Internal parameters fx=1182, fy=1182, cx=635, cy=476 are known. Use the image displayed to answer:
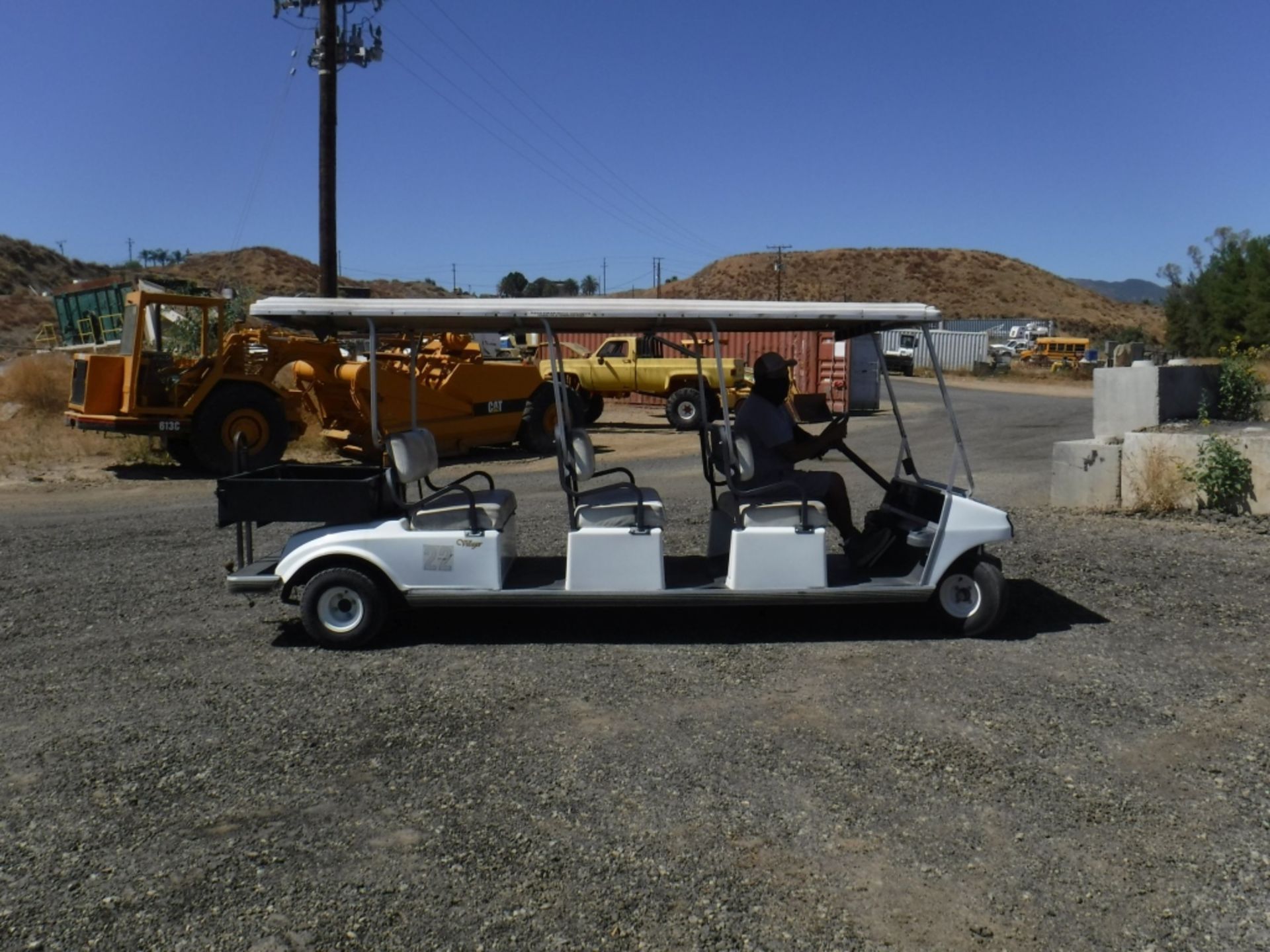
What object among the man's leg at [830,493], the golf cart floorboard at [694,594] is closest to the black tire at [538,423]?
the man's leg at [830,493]

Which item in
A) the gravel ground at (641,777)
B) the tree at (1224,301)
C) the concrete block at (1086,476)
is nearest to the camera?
the gravel ground at (641,777)

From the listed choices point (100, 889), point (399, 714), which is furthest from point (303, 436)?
point (100, 889)

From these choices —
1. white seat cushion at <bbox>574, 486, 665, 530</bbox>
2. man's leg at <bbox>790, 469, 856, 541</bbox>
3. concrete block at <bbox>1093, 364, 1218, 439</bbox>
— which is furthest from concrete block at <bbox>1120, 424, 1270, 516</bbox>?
white seat cushion at <bbox>574, 486, 665, 530</bbox>

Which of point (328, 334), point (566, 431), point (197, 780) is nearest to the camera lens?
point (197, 780)

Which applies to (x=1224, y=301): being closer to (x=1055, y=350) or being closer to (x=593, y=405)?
(x=1055, y=350)

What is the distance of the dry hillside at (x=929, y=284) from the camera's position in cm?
10906

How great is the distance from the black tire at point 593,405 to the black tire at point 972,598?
57.5 feet

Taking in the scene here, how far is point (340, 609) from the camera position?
7.00 m

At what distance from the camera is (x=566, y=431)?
730 centimetres

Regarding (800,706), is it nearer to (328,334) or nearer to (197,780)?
(197,780)

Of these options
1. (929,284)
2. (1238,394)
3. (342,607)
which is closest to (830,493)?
(342,607)

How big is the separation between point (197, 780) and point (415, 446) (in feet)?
9.17

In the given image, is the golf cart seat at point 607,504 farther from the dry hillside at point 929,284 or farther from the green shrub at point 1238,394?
the dry hillside at point 929,284

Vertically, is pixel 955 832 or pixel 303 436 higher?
pixel 303 436
